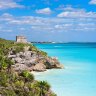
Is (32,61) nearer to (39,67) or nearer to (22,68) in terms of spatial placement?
(39,67)

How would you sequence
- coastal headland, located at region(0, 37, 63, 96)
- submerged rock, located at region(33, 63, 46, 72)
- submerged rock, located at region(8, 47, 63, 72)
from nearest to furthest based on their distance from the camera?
coastal headland, located at region(0, 37, 63, 96) < submerged rock, located at region(33, 63, 46, 72) < submerged rock, located at region(8, 47, 63, 72)

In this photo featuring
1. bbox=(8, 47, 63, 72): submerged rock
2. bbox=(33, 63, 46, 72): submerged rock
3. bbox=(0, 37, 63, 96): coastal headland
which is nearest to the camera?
bbox=(0, 37, 63, 96): coastal headland

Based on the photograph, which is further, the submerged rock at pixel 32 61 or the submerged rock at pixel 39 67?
the submerged rock at pixel 32 61

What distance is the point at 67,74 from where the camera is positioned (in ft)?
134

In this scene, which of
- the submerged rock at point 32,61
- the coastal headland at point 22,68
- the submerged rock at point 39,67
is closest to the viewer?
the coastal headland at point 22,68

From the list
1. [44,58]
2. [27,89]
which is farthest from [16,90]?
[44,58]

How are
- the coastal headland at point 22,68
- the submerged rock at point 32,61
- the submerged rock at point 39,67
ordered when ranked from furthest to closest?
the submerged rock at point 32,61, the submerged rock at point 39,67, the coastal headland at point 22,68

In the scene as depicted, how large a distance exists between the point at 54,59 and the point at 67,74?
621 centimetres

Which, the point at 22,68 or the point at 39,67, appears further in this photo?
the point at 39,67

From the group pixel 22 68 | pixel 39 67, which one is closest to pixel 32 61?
pixel 39 67

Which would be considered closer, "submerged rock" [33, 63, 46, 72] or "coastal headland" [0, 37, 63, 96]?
"coastal headland" [0, 37, 63, 96]

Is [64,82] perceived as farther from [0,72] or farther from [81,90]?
[0,72]

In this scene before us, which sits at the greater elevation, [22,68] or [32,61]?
[32,61]

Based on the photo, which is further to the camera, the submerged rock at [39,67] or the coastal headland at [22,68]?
the submerged rock at [39,67]
